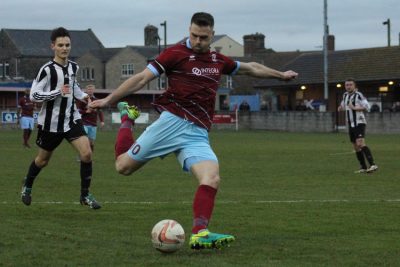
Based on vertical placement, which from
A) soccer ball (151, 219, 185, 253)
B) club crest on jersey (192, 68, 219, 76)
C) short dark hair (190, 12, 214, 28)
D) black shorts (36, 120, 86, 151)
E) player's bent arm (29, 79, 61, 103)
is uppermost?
short dark hair (190, 12, 214, 28)

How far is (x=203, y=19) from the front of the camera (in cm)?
922

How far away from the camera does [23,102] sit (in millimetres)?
36375

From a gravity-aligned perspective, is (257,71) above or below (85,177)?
above

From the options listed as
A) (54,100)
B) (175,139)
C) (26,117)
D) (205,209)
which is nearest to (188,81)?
(175,139)

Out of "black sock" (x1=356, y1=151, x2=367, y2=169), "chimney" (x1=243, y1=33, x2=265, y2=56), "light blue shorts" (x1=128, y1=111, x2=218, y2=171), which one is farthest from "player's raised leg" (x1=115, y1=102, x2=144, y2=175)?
"chimney" (x1=243, y1=33, x2=265, y2=56)

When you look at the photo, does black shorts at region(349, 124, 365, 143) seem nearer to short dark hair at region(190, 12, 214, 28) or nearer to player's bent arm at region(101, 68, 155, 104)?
short dark hair at region(190, 12, 214, 28)

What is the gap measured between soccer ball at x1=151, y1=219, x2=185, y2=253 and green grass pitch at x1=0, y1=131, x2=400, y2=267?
8 cm

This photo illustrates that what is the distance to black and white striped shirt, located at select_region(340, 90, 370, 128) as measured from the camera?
22.6 meters

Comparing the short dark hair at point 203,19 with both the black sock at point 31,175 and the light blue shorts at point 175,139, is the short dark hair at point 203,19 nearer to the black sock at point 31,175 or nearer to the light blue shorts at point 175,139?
the light blue shorts at point 175,139

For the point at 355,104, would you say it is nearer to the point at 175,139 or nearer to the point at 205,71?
the point at 205,71

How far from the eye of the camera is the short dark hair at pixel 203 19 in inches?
363

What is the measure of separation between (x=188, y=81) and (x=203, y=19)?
0.68 metres

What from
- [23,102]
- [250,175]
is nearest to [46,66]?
[250,175]

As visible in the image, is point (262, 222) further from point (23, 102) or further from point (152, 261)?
point (23, 102)
